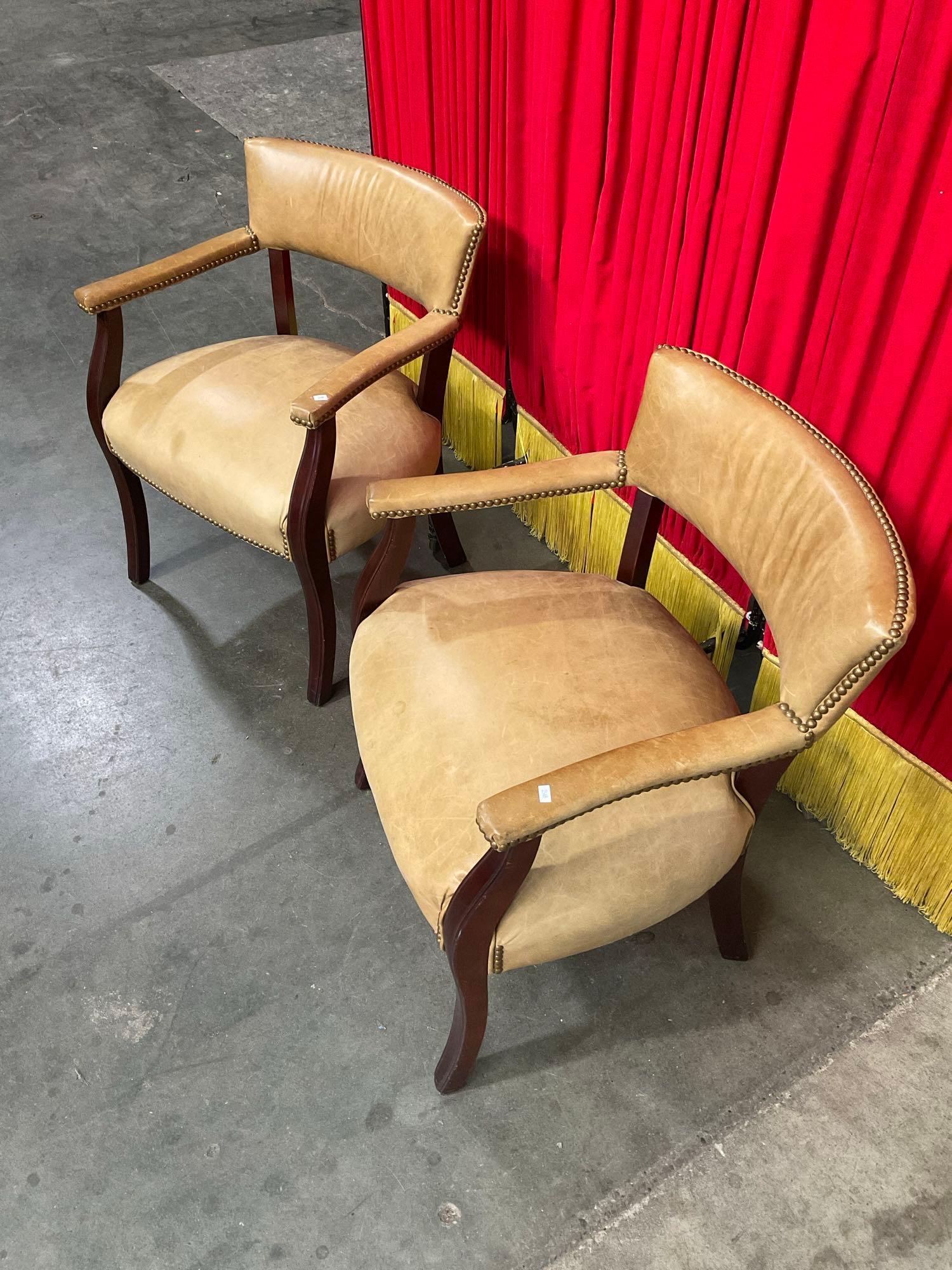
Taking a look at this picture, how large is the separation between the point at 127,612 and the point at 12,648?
25 centimetres

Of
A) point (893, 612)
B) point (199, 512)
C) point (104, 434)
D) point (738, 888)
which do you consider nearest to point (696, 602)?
point (738, 888)

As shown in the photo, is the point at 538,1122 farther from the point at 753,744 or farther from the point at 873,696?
the point at 873,696

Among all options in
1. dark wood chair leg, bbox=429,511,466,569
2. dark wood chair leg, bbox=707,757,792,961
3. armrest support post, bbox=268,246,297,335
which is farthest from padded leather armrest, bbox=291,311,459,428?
dark wood chair leg, bbox=707,757,792,961

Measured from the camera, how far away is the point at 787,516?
52.9 inches

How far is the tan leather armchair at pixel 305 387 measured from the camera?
6.12 feet

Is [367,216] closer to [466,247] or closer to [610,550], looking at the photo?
[466,247]

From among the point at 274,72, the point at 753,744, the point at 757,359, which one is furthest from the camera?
the point at 274,72

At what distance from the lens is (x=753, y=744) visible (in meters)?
1.23

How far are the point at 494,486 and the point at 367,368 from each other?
1.28 ft

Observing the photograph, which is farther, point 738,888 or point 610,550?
point 610,550

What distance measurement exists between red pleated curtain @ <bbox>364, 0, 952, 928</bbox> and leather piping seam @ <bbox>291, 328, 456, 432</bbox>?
0.31 meters

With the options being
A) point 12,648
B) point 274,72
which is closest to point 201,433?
point 12,648

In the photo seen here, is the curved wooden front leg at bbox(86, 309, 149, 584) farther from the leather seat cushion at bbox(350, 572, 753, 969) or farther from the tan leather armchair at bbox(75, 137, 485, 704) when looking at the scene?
the leather seat cushion at bbox(350, 572, 753, 969)

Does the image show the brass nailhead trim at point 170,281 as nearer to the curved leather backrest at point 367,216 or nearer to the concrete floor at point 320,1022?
the curved leather backrest at point 367,216
